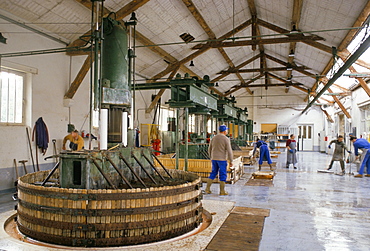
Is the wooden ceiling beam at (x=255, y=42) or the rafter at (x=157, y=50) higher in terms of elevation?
the wooden ceiling beam at (x=255, y=42)

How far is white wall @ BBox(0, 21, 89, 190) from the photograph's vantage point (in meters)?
7.32

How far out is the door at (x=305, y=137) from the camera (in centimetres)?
2778

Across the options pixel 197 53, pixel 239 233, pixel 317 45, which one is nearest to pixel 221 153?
pixel 239 233

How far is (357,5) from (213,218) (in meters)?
6.97

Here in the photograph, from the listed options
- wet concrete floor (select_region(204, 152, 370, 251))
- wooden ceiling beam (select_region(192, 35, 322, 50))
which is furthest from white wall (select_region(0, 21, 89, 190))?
wooden ceiling beam (select_region(192, 35, 322, 50))

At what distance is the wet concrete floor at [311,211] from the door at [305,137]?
770 inches

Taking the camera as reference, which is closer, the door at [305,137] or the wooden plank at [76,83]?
the wooden plank at [76,83]

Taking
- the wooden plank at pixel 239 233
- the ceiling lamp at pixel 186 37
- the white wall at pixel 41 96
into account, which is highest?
the ceiling lamp at pixel 186 37

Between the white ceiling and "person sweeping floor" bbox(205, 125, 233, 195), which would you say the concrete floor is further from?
the white ceiling

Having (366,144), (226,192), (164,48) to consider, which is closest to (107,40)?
(226,192)

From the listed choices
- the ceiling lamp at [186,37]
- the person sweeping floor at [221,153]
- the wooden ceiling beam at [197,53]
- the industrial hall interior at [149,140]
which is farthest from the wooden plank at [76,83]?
the wooden ceiling beam at [197,53]

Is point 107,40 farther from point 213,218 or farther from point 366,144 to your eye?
point 366,144

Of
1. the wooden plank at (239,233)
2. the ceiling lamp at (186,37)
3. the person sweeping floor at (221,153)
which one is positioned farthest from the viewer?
the ceiling lamp at (186,37)

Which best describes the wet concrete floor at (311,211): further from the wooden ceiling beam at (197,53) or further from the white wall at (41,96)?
the wooden ceiling beam at (197,53)
